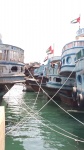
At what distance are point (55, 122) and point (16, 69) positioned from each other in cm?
492

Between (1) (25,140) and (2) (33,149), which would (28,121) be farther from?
(2) (33,149)

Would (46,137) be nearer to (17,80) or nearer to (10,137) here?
(10,137)

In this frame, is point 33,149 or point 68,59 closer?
point 33,149

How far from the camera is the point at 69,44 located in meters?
16.1

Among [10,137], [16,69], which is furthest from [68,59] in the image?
[10,137]

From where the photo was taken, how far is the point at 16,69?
1551cm

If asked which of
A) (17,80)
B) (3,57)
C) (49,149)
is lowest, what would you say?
(49,149)

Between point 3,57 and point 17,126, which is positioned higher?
point 3,57

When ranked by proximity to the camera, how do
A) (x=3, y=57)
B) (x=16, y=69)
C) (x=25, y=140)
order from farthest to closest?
(x=16, y=69) < (x=3, y=57) < (x=25, y=140)

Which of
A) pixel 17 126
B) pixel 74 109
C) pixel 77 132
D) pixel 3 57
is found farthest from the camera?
pixel 74 109

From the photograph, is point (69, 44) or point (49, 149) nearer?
point (49, 149)

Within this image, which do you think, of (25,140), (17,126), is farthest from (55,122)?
(25,140)

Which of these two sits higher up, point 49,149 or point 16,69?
point 16,69

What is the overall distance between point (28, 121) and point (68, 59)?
229 inches
